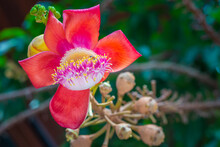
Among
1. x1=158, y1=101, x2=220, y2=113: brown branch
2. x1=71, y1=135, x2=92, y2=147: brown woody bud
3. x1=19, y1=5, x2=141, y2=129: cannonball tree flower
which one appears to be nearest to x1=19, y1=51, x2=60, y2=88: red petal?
x1=19, y1=5, x2=141, y2=129: cannonball tree flower

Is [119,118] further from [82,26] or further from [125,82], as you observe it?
[82,26]

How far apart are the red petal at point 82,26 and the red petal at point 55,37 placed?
0.01 m

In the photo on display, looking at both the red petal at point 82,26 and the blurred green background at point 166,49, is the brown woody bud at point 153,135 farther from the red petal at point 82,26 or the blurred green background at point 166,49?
the blurred green background at point 166,49

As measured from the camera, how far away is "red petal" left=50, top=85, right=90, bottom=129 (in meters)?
0.39

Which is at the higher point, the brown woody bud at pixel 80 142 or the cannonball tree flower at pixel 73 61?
the cannonball tree flower at pixel 73 61

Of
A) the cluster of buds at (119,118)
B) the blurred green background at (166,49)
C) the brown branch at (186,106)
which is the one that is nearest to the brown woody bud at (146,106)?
the cluster of buds at (119,118)

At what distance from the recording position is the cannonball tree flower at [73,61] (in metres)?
0.40

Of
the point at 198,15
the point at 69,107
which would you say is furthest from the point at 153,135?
the point at 198,15

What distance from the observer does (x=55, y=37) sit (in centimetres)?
41

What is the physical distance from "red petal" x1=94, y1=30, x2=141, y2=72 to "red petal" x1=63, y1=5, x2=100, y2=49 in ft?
0.06

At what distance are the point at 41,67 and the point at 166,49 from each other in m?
0.97

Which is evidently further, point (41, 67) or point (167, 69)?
point (167, 69)

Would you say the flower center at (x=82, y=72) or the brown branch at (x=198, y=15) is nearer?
the flower center at (x=82, y=72)

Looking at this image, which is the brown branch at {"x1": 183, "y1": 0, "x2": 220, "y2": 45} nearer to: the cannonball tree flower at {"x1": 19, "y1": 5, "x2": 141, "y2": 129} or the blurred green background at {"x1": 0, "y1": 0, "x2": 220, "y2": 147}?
the blurred green background at {"x1": 0, "y1": 0, "x2": 220, "y2": 147}
